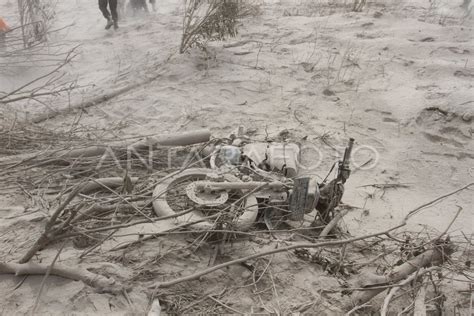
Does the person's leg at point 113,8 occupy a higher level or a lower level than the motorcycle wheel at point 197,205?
higher

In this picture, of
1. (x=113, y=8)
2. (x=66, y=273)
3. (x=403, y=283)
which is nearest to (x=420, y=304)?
(x=403, y=283)

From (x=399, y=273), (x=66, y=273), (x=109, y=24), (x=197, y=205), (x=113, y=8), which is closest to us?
(x=66, y=273)

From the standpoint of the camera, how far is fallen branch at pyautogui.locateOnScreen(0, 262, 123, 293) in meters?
2.40

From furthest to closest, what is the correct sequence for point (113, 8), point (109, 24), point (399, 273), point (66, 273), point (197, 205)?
point (109, 24) → point (113, 8) → point (197, 205) → point (399, 273) → point (66, 273)

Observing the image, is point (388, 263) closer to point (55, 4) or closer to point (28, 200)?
point (28, 200)

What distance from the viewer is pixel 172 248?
9.43 ft

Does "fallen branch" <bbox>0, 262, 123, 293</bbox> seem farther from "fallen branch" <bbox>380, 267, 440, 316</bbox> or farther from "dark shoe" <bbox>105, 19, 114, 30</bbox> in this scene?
"dark shoe" <bbox>105, 19, 114, 30</bbox>

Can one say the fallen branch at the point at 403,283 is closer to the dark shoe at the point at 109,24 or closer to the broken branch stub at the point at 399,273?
the broken branch stub at the point at 399,273

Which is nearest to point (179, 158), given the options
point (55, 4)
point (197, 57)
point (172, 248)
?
point (172, 248)

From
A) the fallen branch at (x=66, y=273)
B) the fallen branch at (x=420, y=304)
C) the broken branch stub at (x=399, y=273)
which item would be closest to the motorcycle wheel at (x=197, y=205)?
the fallen branch at (x=66, y=273)

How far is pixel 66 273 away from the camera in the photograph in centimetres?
241

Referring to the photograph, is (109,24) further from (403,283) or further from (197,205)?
(403,283)

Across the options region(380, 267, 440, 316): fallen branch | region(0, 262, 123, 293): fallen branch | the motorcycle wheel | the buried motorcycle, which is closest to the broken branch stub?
region(380, 267, 440, 316): fallen branch

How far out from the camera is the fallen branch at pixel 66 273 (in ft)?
7.87
